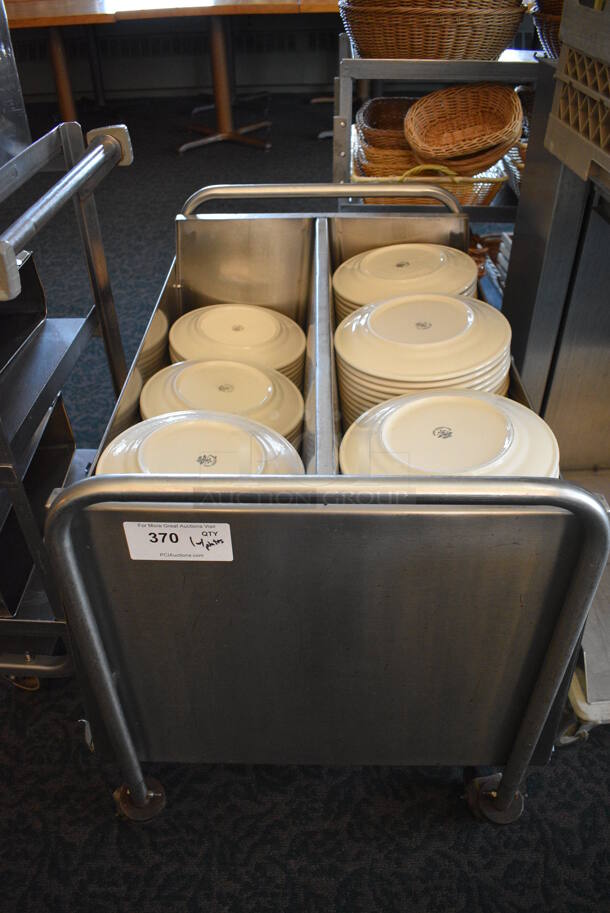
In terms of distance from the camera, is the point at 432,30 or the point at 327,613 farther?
the point at 432,30

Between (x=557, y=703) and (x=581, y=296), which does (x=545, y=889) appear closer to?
(x=557, y=703)

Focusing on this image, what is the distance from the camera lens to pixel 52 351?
1501 millimetres

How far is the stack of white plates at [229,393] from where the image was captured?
53.3 inches

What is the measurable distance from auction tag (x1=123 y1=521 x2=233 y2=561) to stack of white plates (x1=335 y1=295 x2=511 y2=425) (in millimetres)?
521

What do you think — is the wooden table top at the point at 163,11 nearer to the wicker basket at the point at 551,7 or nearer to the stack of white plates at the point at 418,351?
the wicker basket at the point at 551,7

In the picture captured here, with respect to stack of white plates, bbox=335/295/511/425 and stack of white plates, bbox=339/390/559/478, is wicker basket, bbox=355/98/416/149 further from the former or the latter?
stack of white plates, bbox=339/390/559/478

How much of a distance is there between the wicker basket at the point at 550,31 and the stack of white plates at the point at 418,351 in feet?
2.55

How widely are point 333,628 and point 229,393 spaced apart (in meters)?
0.58

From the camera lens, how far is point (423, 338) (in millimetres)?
1350

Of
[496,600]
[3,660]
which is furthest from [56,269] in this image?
[496,600]

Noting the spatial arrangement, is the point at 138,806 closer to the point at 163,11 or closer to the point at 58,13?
the point at 163,11

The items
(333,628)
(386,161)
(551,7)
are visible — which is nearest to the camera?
(333,628)

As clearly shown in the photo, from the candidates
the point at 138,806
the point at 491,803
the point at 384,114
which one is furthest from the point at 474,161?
the point at 138,806

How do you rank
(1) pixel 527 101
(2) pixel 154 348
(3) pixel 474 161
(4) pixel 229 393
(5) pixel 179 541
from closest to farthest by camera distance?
(5) pixel 179 541 < (4) pixel 229 393 < (2) pixel 154 348 < (3) pixel 474 161 < (1) pixel 527 101
